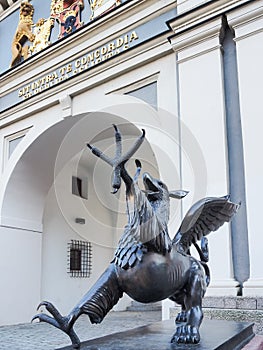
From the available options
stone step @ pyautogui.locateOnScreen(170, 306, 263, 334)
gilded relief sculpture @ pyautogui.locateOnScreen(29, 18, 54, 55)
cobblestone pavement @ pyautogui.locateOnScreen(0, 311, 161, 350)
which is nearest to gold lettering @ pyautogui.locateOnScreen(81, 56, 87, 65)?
gilded relief sculpture @ pyautogui.locateOnScreen(29, 18, 54, 55)

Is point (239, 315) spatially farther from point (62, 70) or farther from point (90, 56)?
point (62, 70)

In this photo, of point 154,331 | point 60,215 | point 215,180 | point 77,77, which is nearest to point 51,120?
point 77,77

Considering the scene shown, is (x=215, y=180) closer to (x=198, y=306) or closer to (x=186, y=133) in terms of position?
(x=186, y=133)

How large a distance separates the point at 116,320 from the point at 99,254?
252cm

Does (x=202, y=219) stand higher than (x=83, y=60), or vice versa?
(x=83, y=60)

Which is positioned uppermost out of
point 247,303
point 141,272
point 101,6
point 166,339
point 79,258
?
point 101,6

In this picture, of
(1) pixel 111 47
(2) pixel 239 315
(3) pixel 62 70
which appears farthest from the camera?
(3) pixel 62 70

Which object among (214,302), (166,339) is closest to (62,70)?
(214,302)

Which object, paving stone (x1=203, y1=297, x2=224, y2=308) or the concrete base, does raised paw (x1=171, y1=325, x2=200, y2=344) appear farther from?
paving stone (x1=203, y1=297, x2=224, y2=308)

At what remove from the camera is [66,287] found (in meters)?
9.16

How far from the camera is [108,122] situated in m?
6.95

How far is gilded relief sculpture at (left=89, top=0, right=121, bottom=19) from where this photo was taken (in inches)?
259

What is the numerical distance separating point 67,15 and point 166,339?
6725 mm

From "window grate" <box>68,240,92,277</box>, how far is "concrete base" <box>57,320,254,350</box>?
7.40m
